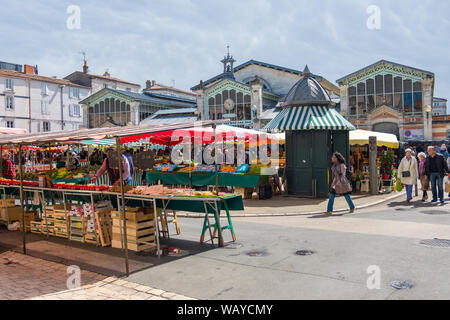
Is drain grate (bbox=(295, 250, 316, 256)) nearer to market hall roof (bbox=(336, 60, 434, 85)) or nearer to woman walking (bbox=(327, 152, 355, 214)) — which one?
woman walking (bbox=(327, 152, 355, 214))

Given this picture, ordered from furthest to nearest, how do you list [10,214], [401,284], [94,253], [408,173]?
1. [408,173]
2. [10,214]
3. [94,253]
4. [401,284]

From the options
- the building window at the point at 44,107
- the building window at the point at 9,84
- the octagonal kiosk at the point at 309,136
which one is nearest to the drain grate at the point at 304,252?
the octagonal kiosk at the point at 309,136

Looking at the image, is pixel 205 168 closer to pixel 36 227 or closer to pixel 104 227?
pixel 36 227

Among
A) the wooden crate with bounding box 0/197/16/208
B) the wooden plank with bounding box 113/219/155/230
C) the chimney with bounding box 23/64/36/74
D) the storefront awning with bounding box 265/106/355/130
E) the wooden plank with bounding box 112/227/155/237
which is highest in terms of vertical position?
the chimney with bounding box 23/64/36/74

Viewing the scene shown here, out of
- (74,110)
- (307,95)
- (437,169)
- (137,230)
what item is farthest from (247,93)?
(137,230)

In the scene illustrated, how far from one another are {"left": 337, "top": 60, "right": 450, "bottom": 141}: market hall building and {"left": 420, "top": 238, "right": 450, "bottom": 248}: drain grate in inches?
983

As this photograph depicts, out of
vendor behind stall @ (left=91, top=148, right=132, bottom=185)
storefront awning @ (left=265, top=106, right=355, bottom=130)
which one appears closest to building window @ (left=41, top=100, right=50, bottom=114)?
storefront awning @ (left=265, top=106, right=355, bottom=130)

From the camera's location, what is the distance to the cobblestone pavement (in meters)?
5.41

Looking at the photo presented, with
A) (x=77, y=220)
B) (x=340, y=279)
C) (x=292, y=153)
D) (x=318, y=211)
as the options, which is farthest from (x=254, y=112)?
(x=340, y=279)

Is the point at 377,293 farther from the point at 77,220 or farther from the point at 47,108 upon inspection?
the point at 47,108

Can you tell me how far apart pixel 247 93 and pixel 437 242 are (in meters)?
28.6

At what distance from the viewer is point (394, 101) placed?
31.7 metres

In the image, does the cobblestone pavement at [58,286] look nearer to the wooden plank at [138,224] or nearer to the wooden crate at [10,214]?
the wooden plank at [138,224]

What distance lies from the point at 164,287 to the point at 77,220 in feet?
12.9
